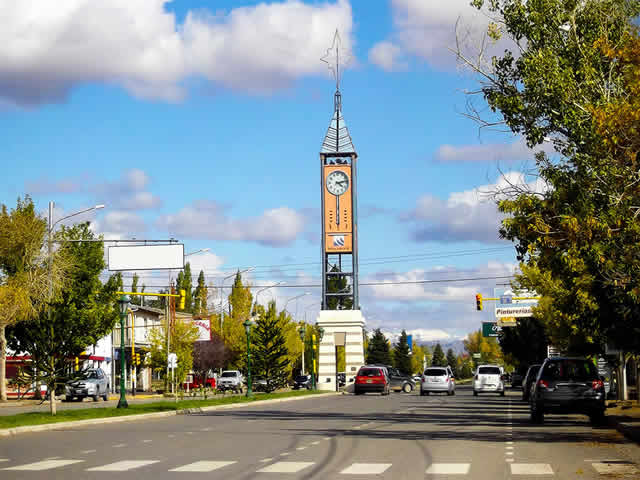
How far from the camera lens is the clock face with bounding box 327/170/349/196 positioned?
9288 centimetres

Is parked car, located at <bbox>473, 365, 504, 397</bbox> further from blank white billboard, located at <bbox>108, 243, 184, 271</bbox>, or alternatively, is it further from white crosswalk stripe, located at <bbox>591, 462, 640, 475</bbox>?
white crosswalk stripe, located at <bbox>591, 462, 640, 475</bbox>

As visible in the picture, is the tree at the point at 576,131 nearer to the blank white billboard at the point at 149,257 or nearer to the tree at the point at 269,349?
the blank white billboard at the point at 149,257

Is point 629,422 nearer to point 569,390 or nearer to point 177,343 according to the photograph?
point 569,390

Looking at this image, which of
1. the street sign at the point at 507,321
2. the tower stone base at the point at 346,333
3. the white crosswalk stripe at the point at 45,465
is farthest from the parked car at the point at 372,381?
the white crosswalk stripe at the point at 45,465

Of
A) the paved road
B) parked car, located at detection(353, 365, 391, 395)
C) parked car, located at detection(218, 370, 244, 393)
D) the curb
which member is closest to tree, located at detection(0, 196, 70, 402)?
the curb


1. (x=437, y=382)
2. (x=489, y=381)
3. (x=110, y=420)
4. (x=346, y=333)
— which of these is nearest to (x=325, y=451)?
(x=110, y=420)

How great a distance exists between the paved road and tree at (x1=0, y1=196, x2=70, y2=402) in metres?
27.1

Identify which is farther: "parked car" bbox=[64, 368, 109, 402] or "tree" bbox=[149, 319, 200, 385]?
"tree" bbox=[149, 319, 200, 385]

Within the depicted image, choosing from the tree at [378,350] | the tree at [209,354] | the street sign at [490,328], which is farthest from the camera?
the tree at [378,350]

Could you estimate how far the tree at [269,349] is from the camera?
255 ft

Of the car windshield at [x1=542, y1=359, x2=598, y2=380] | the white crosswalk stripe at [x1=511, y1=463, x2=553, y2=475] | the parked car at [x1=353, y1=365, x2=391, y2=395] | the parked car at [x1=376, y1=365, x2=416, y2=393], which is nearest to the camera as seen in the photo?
the white crosswalk stripe at [x1=511, y1=463, x2=553, y2=475]

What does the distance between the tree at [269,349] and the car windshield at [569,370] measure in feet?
168

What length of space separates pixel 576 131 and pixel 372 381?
145 ft

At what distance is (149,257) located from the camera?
6712 cm
